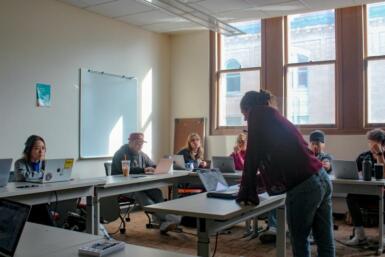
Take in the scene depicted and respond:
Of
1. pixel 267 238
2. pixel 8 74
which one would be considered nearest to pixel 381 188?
pixel 267 238

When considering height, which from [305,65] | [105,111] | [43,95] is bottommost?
[105,111]

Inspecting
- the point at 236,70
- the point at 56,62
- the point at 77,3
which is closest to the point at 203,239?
the point at 56,62

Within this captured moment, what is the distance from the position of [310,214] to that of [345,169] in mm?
2054

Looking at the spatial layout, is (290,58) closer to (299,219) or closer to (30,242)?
(299,219)

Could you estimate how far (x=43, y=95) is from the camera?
5.11m

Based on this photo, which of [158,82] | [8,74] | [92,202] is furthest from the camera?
[158,82]

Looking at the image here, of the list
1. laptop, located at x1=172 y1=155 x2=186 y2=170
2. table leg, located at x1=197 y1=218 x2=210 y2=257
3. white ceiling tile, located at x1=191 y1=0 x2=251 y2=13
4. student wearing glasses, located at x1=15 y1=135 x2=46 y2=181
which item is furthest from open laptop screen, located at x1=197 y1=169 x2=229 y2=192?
white ceiling tile, located at x1=191 y1=0 x2=251 y2=13

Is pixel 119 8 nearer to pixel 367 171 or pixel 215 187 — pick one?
pixel 215 187

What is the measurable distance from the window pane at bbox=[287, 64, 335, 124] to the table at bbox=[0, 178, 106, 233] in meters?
3.55

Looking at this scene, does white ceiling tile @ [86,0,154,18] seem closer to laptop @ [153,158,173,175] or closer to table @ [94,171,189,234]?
laptop @ [153,158,173,175]

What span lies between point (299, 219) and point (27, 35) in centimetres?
406

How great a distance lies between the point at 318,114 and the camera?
6.12 meters

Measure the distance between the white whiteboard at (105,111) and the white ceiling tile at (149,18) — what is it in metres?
0.88

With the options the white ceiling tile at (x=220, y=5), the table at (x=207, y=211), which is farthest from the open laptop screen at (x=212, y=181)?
the white ceiling tile at (x=220, y=5)
